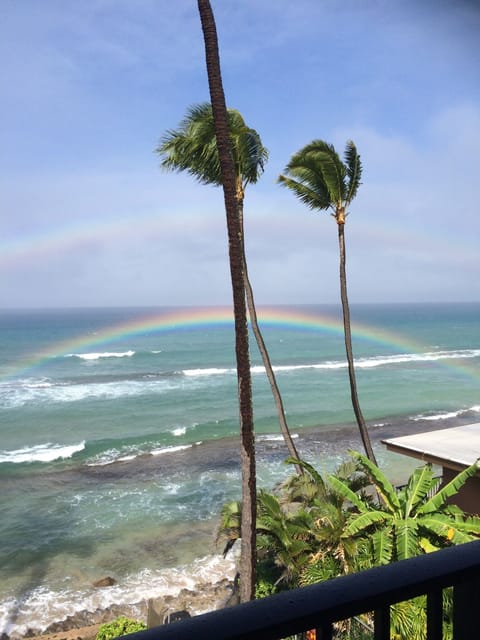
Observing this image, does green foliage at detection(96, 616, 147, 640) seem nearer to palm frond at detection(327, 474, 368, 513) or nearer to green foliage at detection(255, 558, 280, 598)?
green foliage at detection(255, 558, 280, 598)

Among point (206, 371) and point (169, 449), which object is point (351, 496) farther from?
point (206, 371)

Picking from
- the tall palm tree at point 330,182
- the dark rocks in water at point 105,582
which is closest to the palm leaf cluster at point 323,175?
the tall palm tree at point 330,182

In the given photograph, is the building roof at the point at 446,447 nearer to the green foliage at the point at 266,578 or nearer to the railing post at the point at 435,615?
the green foliage at the point at 266,578

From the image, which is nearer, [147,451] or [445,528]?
[445,528]

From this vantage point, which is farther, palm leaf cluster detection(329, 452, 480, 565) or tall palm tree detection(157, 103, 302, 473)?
tall palm tree detection(157, 103, 302, 473)

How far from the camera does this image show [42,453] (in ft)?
94.8

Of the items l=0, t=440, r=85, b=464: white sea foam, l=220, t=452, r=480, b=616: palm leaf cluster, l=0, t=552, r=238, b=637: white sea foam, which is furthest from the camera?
l=0, t=440, r=85, b=464: white sea foam

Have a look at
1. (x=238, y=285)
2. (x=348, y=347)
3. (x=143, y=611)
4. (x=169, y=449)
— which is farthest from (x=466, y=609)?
(x=169, y=449)

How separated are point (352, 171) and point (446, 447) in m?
8.30

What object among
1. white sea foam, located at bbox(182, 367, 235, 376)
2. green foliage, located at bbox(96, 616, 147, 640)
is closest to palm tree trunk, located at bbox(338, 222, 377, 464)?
green foliage, located at bbox(96, 616, 147, 640)

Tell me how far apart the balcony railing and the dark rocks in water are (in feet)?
52.7

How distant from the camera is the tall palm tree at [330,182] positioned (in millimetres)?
15469

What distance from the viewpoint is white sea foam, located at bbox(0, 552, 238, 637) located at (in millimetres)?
13602

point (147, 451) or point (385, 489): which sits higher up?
point (385, 489)
